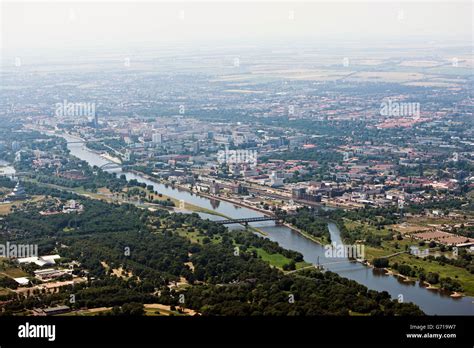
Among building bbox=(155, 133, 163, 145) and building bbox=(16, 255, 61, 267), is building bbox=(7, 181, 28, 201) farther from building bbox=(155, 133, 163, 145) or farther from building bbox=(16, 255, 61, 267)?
building bbox=(155, 133, 163, 145)

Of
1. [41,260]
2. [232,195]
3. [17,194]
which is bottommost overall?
[232,195]

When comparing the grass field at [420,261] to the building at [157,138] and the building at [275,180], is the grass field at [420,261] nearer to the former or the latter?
the building at [275,180]

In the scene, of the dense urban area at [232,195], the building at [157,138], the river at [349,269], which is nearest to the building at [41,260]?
the dense urban area at [232,195]

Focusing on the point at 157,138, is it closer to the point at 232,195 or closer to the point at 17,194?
the point at 232,195

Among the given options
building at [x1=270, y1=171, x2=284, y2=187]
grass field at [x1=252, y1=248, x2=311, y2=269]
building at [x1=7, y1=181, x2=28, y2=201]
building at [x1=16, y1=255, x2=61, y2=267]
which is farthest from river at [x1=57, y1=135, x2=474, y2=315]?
building at [x1=16, y1=255, x2=61, y2=267]

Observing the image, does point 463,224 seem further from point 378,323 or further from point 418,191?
point 378,323

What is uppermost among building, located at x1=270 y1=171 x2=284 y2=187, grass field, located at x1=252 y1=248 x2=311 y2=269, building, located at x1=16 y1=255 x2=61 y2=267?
building, located at x1=16 y1=255 x2=61 y2=267

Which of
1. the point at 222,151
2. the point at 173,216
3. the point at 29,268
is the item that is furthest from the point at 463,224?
the point at 222,151

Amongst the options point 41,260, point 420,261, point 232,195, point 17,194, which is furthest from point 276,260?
point 17,194
